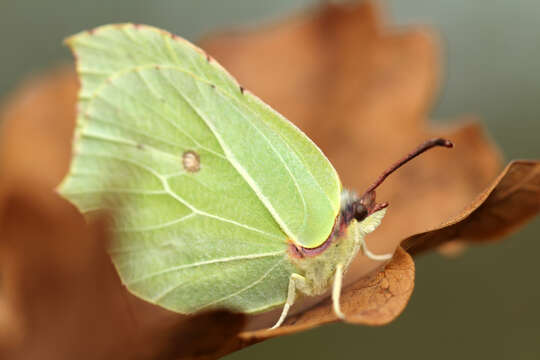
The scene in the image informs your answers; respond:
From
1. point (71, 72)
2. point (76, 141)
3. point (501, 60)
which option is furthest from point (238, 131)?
point (501, 60)

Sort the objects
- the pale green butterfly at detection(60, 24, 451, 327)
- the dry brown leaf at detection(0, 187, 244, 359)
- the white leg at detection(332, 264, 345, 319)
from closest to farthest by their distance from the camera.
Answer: the dry brown leaf at detection(0, 187, 244, 359)
the white leg at detection(332, 264, 345, 319)
the pale green butterfly at detection(60, 24, 451, 327)

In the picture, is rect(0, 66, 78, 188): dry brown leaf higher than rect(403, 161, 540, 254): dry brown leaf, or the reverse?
rect(0, 66, 78, 188): dry brown leaf

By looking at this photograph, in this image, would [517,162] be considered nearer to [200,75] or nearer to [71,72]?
[200,75]

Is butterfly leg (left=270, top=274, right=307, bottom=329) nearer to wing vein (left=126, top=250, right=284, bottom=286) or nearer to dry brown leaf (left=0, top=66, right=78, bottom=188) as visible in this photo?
wing vein (left=126, top=250, right=284, bottom=286)

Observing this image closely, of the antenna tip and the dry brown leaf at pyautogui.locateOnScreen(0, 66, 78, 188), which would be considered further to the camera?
the dry brown leaf at pyautogui.locateOnScreen(0, 66, 78, 188)

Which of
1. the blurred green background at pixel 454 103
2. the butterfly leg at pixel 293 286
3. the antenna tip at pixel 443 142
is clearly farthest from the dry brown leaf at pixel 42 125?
the antenna tip at pixel 443 142

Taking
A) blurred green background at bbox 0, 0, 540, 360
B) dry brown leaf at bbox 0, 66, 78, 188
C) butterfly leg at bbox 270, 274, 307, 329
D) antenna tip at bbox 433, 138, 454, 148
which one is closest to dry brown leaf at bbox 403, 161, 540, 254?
antenna tip at bbox 433, 138, 454, 148

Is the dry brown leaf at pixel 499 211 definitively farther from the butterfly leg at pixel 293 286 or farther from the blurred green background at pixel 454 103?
the blurred green background at pixel 454 103
